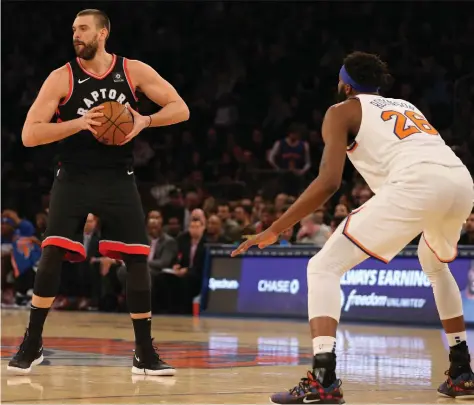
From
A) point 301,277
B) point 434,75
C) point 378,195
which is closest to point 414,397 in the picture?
point 378,195

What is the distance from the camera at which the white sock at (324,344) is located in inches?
204

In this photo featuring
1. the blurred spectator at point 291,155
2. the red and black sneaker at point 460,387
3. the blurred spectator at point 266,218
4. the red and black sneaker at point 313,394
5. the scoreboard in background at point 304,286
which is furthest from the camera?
the blurred spectator at point 291,155

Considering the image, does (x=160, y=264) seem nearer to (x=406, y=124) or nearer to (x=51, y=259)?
(x=51, y=259)

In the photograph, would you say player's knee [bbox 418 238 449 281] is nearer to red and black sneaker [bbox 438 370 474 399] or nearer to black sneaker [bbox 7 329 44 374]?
red and black sneaker [bbox 438 370 474 399]

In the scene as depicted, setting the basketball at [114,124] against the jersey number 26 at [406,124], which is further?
the basketball at [114,124]

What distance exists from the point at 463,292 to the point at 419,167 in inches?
300

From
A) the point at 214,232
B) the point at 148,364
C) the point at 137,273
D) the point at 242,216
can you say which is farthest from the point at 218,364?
the point at 242,216

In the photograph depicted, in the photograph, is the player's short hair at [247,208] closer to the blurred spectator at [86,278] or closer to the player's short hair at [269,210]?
the player's short hair at [269,210]

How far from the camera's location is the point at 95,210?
679 cm

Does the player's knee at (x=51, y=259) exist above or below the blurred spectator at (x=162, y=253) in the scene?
below

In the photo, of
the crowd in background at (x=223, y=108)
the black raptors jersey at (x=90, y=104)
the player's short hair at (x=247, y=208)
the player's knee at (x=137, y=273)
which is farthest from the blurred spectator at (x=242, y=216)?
the black raptors jersey at (x=90, y=104)

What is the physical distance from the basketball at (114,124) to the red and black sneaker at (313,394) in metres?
2.24

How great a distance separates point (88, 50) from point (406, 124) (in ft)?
7.63

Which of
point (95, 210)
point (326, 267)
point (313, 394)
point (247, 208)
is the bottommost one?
point (313, 394)
